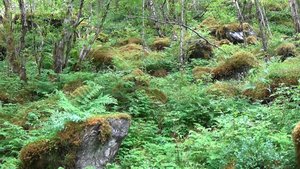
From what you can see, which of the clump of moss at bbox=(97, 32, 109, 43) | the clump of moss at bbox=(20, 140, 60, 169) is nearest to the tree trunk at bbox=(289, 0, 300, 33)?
the clump of moss at bbox=(97, 32, 109, 43)

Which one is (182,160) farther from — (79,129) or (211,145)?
(79,129)

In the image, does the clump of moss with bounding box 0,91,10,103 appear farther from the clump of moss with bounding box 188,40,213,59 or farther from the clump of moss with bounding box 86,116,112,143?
the clump of moss with bounding box 188,40,213,59

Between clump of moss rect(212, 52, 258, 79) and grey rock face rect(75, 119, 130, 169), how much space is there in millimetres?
6345

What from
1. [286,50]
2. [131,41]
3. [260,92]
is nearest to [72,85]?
[260,92]

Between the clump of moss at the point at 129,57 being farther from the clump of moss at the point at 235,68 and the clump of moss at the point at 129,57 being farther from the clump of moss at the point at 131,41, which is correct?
the clump of moss at the point at 235,68

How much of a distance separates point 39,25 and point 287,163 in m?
8.73

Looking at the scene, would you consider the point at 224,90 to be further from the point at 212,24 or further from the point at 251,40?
the point at 212,24

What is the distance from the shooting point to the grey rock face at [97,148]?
19.0 feet

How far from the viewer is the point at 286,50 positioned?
13797 mm

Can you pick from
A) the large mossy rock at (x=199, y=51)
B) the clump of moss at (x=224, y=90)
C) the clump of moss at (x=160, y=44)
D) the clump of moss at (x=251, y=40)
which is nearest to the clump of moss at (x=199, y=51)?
the large mossy rock at (x=199, y=51)

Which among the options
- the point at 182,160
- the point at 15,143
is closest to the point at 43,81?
the point at 15,143

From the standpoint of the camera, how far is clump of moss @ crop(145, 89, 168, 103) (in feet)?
29.9

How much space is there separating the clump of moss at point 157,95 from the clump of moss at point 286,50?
243 inches

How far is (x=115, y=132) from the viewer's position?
6.21 m
